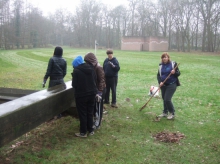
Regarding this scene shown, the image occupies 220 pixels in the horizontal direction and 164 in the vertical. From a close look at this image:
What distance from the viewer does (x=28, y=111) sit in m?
3.94

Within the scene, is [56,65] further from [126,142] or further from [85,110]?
[126,142]

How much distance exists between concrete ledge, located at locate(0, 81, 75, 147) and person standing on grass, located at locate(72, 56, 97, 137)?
0.53m

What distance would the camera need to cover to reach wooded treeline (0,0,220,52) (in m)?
47.0

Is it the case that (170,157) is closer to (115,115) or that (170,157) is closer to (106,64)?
(115,115)

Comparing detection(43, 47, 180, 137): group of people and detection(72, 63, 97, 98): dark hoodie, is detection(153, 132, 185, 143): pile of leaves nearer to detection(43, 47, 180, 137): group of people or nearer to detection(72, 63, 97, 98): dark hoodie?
detection(43, 47, 180, 137): group of people

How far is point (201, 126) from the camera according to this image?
19.2 ft

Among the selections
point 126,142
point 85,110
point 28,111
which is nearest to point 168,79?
point 126,142

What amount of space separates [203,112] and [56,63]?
438cm

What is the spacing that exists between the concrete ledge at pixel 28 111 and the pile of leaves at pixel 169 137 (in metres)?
2.13

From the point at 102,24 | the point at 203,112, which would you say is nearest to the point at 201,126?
the point at 203,112

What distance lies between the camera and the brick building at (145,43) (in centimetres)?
5300

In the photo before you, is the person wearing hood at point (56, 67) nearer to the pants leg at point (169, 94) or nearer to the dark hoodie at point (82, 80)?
the dark hoodie at point (82, 80)

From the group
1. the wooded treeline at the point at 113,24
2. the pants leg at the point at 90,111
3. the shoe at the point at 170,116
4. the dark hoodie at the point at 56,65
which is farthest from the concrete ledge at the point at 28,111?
the wooded treeline at the point at 113,24

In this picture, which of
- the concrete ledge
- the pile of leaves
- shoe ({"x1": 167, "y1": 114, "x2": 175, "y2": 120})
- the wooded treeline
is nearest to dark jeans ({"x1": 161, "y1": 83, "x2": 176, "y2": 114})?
shoe ({"x1": 167, "y1": 114, "x2": 175, "y2": 120})
